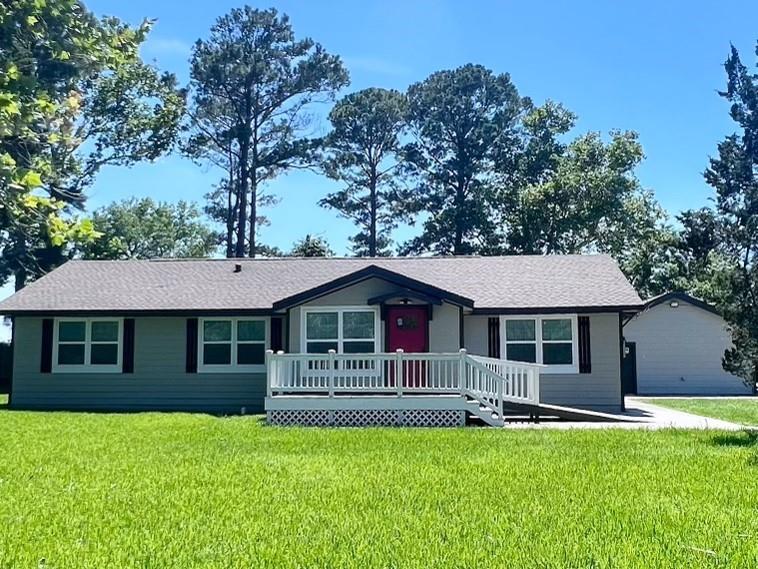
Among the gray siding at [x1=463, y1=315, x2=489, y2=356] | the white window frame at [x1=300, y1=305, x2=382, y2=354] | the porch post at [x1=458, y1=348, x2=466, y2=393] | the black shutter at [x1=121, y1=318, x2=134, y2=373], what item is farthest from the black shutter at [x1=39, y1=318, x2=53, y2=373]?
the porch post at [x1=458, y1=348, x2=466, y2=393]

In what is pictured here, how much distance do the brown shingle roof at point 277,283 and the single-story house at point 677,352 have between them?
258 inches

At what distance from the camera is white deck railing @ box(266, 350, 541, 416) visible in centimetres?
1365

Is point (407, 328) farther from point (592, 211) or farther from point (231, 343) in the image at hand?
point (592, 211)

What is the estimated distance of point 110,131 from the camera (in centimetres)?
3431

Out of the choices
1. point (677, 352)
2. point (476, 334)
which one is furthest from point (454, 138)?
point (476, 334)

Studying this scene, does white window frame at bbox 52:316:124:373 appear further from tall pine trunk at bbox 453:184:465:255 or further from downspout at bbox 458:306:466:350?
tall pine trunk at bbox 453:184:465:255

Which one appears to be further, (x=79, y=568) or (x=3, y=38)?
(x=3, y=38)

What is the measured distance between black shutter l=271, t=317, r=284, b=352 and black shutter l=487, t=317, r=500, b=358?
5050 millimetres

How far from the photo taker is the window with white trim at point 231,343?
18.0 m

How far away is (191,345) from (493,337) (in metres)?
7.42

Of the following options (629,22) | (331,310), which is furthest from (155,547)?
(629,22)

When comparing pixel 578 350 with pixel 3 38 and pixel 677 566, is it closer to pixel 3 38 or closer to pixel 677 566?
pixel 677 566

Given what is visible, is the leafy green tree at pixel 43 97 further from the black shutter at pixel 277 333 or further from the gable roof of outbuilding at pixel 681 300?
the gable roof of outbuilding at pixel 681 300

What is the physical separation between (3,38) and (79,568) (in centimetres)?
426
